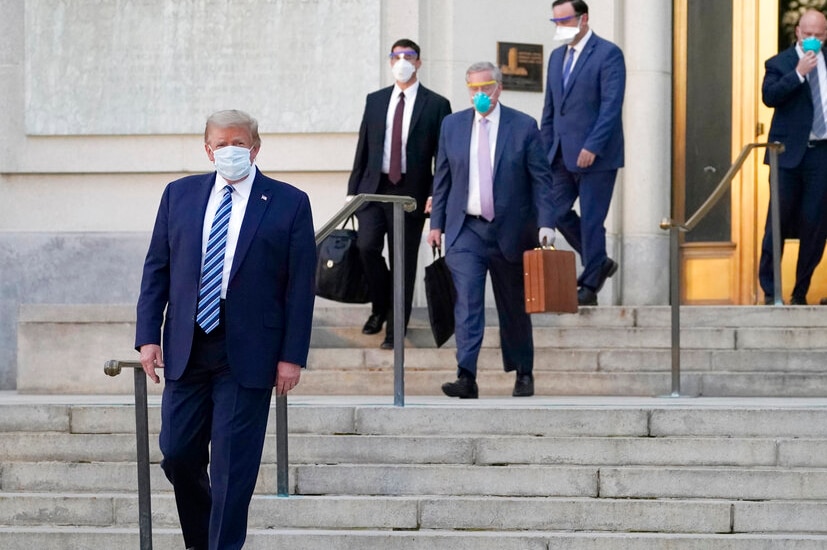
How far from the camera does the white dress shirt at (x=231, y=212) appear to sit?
653 cm

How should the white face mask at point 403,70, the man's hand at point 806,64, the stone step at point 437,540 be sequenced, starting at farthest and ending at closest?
the man's hand at point 806,64 → the white face mask at point 403,70 → the stone step at point 437,540

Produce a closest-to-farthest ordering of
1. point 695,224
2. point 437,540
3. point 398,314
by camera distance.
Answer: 1. point 437,540
2. point 398,314
3. point 695,224

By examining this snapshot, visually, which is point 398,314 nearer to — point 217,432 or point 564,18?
point 217,432

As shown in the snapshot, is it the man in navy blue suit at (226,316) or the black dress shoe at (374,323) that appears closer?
the man in navy blue suit at (226,316)

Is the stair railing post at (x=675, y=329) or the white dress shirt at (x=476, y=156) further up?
the white dress shirt at (x=476, y=156)

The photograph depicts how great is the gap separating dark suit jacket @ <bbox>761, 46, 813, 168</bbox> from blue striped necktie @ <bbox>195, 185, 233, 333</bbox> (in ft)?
19.5

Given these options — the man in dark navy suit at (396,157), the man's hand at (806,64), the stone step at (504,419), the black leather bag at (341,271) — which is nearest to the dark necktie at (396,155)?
the man in dark navy suit at (396,157)

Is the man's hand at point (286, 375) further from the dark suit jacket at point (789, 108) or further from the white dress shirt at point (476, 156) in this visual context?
the dark suit jacket at point (789, 108)

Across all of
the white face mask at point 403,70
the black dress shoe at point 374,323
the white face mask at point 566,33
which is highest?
the white face mask at point 566,33

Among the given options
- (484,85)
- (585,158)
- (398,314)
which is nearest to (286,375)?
(398,314)

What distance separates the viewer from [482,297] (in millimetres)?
9586

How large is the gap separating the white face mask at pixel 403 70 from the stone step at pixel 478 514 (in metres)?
3.48

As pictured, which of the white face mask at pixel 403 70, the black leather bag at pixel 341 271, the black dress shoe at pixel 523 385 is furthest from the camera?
the white face mask at pixel 403 70

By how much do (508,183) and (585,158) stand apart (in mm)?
1394
